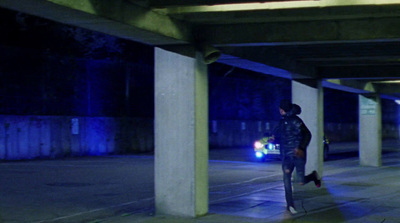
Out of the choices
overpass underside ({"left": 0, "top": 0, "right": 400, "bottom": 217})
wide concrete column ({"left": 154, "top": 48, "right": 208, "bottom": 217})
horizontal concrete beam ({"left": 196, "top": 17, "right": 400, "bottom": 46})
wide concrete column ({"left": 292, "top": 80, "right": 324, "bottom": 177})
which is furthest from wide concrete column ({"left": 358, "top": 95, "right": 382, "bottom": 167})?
wide concrete column ({"left": 154, "top": 48, "right": 208, "bottom": 217})

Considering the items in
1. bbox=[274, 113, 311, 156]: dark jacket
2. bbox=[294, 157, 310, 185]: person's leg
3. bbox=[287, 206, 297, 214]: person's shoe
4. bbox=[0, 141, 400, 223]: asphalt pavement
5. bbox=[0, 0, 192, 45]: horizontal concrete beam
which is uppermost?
bbox=[0, 0, 192, 45]: horizontal concrete beam

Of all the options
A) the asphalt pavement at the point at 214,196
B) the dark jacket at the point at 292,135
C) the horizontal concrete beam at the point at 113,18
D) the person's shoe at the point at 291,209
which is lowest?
the asphalt pavement at the point at 214,196

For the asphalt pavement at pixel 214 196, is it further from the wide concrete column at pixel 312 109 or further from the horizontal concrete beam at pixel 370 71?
the horizontal concrete beam at pixel 370 71

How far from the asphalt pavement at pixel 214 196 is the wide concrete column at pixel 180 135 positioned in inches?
13.0

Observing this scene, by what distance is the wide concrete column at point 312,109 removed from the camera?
655 inches

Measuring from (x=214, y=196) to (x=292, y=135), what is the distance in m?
4.21

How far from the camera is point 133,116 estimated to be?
32969 mm

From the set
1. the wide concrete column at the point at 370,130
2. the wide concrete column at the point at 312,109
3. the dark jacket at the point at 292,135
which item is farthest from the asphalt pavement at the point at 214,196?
the wide concrete column at the point at 370,130

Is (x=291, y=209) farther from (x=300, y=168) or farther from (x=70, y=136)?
(x=70, y=136)

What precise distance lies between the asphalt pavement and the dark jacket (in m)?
1.18

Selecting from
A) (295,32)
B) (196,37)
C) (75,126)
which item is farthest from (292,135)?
(75,126)

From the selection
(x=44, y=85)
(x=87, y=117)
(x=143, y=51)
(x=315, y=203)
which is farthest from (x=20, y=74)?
(x=315, y=203)

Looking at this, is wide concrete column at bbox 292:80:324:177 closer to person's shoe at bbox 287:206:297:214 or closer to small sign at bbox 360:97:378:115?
small sign at bbox 360:97:378:115

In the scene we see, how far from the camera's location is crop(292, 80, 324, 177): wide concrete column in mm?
16641
